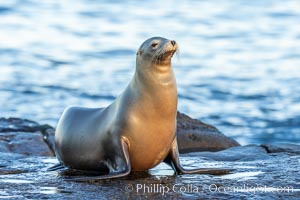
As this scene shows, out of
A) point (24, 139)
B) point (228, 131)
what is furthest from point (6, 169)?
point (228, 131)

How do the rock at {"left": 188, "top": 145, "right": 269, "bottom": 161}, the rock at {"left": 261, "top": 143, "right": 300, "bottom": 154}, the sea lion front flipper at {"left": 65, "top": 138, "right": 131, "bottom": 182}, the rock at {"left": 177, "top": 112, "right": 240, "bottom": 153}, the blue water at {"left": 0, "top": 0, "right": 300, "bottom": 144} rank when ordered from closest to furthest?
the sea lion front flipper at {"left": 65, "top": 138, "right": 131, "bottom": 182}
the rock at {"left": 188, "top": 145, "right": 269, "bottom": 161}
the rock at {"left": 261, "top": 143, "right": 300, "bottom": 154}
the rock at {"left": 177, "top": 112, "right": 240, "bottom": 153}
the blue water at {"left": 0, "top": 0, "right": 300, "bottom": 144}

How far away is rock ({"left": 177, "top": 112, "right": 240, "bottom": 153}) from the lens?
9859 mm

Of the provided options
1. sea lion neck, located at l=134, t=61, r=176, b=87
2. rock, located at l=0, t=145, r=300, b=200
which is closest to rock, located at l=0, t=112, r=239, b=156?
rock, located at l=0, t=145, r=300, b=200

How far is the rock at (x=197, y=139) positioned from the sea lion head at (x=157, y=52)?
284 cm

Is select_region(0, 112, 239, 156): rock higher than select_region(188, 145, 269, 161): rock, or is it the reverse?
select_region(0, 112, 239, 156): rock

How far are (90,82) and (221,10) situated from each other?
1350 centimetres

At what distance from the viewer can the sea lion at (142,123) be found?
22.7 feet

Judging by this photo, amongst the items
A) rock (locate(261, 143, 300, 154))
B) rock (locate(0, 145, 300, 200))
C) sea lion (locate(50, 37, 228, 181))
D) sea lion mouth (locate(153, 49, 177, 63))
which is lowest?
rock (locate(0, 145, 300, 200))

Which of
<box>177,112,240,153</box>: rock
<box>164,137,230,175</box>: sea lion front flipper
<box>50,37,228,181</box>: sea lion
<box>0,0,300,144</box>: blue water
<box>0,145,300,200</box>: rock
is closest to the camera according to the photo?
<box>0,145,300,200</box>: rock

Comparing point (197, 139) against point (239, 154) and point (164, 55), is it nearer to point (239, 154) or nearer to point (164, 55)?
point (239, 154)

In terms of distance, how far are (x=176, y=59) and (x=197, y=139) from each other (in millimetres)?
12093

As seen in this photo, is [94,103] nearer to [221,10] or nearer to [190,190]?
[190,190]

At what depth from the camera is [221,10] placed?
32219mm

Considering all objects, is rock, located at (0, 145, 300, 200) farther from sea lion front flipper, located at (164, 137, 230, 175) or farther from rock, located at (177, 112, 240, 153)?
rock, located at (177, 112, 240, 153)
